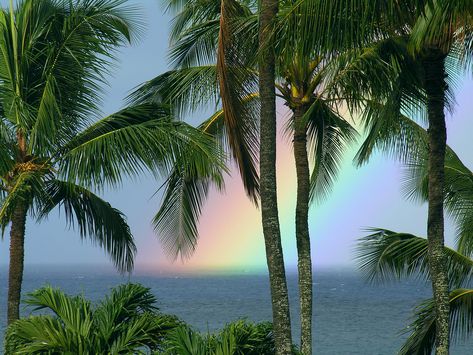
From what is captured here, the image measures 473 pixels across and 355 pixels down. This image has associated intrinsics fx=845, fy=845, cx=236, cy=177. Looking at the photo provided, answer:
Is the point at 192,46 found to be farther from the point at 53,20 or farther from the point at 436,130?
the point at 436,130

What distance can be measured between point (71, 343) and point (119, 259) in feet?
22.8

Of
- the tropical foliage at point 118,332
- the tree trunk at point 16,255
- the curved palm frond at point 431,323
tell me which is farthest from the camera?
the curved palm frond at point 431,323

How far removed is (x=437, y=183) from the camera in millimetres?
14516

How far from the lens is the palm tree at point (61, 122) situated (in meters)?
14.5

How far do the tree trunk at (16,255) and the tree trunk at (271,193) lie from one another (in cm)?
543

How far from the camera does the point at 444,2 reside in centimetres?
975

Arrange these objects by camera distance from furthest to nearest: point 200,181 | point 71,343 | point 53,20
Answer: point 200,181 → point 53,20 → point 71,343

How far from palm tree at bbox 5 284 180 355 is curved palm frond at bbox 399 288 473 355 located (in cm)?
690

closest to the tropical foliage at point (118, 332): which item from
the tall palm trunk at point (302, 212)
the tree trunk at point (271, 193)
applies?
the tree trunk at point (271, 193)

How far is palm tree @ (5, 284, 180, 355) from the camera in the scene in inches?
446

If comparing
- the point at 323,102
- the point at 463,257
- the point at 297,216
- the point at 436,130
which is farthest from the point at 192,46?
the point at 463,257

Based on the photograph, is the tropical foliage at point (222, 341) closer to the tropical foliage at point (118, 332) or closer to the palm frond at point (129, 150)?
the tropical foliage at point (118, 332)

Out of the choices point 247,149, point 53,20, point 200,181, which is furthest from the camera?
point 200,181

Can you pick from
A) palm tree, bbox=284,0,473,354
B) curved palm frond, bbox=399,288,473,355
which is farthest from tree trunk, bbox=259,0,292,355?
curved palm frond, bbox=399,288,473,355
